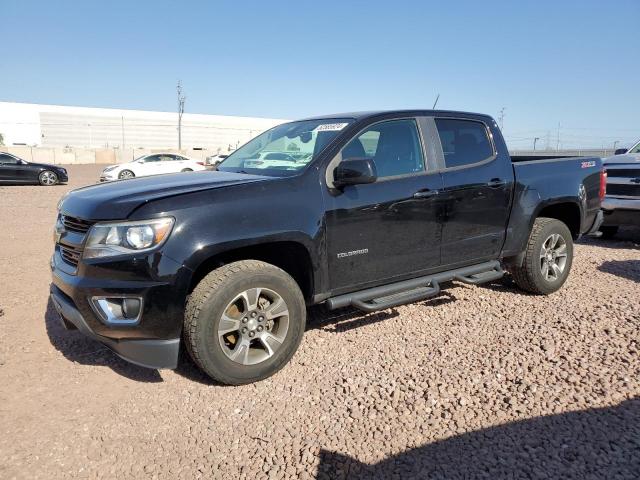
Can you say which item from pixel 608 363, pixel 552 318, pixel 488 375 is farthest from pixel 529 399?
pixel 552 318

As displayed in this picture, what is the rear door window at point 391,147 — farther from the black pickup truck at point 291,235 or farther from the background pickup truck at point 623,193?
the background pickup truck at point 623,193

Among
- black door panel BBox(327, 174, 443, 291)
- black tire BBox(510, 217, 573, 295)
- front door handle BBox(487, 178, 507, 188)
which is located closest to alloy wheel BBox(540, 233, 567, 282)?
black tire BBox(510, 217, 573, 295)

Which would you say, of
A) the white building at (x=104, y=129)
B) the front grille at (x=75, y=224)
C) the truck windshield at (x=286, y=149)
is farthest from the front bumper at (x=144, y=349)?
the white building at (x=104, y=129)

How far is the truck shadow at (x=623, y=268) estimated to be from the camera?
569cm

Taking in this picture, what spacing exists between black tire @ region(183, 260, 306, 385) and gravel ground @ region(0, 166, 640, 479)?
0.50ft

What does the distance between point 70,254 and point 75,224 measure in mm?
206

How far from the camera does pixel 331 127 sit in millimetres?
3912

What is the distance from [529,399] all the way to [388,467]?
1.16 meters

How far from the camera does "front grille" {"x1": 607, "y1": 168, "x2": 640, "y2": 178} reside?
24.7 feet

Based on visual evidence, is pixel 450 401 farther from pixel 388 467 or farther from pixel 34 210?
A: pixel 34 210

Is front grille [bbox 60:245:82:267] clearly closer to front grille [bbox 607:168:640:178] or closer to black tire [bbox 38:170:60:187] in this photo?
front grille [bbox 607:168:640:178]

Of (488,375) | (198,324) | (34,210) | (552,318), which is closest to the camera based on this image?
(198,324)

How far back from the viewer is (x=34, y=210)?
11367 mm

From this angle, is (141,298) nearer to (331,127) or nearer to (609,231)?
(331,127)
